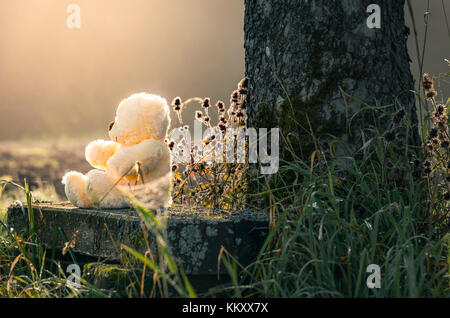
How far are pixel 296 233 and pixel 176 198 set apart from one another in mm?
1978

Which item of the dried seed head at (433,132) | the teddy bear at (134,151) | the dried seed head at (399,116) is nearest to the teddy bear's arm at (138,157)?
the teddy bear at (134,151)

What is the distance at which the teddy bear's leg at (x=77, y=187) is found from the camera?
3.22m

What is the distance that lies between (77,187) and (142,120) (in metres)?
0.66

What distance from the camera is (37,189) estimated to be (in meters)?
5.65

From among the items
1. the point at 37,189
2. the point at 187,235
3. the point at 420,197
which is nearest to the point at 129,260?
the point at 187,235

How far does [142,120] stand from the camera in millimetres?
3025

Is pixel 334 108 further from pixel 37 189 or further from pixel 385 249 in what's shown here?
pixel 37 189

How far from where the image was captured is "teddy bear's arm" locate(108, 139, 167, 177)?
295 centimetres

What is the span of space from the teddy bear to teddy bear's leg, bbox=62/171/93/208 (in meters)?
Result: 0.02

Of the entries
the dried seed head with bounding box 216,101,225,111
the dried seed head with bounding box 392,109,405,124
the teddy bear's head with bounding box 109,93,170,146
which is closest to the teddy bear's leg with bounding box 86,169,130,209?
the teddy bear's head with bounding box 109,93,170,146

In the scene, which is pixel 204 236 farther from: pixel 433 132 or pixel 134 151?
pixel 433 132

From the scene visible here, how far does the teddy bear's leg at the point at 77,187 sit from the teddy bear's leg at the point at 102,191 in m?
0.10

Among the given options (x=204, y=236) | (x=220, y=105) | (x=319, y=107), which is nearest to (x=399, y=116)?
(x=319, y=107)

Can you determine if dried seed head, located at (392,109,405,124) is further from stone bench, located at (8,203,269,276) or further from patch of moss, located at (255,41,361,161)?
stone bench, located at (8,203,269,276)
